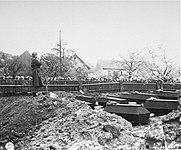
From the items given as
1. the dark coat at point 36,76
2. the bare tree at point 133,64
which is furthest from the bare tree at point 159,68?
the dark coat at point 36,76

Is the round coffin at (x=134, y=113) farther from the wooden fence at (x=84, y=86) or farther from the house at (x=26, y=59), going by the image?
the house at (x=26, y=59)

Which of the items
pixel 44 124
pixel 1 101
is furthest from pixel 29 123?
pixel 1 101

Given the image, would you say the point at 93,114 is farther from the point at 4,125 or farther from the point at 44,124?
the point at 4,125

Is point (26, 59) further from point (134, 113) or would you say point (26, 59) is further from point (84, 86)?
point (134, 113)

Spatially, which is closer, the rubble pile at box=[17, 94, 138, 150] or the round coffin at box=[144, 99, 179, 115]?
the rubble pile at box=[17, 94, 138, 150]

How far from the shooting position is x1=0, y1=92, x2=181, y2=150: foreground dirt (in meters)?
5.40

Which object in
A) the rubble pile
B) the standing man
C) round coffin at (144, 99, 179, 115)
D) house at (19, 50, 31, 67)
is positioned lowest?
the rubble pile

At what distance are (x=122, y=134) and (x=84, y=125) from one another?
1.31 meters

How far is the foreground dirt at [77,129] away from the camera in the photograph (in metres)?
5.40

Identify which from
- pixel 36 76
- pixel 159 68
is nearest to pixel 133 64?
pixel 159 68

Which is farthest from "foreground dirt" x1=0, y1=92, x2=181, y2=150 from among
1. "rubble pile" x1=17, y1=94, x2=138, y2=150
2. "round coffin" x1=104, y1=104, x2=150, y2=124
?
"round coffin" x1=104, y1=104, x2=150, y2=124

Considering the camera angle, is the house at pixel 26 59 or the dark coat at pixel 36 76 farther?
the house at pixel 26 59

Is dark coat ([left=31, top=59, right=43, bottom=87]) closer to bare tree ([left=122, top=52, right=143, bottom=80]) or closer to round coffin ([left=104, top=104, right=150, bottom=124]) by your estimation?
round coffin ([left=104, top=104, right=150, bottom=124])

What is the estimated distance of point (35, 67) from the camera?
41.1ft
